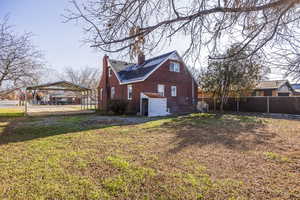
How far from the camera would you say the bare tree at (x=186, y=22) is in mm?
3201

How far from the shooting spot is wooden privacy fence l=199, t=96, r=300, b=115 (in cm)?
1372

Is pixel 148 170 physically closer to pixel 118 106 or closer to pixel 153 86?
pixel 118 106

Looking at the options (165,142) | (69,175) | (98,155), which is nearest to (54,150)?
(98,155)

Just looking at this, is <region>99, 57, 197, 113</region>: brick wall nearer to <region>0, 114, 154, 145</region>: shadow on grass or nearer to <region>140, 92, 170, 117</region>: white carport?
<region>140, 92, 170, 117</region>: white carport

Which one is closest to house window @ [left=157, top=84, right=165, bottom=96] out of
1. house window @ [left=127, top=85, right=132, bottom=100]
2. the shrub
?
house window @ [left=127, top=85, right=132, bottom=100]

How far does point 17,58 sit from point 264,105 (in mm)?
19609

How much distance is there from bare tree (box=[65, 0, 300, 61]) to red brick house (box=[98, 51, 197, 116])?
8293mm

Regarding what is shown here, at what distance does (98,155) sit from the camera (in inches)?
153

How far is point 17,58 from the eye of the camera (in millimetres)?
8141

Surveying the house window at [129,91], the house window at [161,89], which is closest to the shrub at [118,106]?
the house window at [129,91]

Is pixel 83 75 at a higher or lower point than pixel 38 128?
higher

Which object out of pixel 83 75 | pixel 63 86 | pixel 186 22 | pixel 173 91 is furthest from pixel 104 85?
pixel 83 75

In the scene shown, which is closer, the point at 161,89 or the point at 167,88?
the point at 161,89

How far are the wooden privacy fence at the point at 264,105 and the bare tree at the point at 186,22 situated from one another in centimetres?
1347
